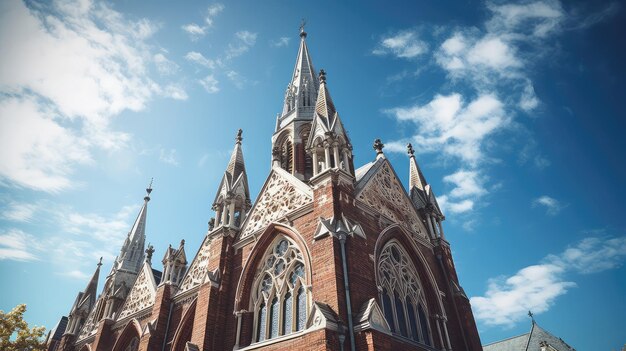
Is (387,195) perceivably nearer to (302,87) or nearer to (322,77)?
(322,77)

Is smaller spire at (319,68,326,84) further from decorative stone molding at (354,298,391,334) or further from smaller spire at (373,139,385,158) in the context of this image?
decorative stone molding at (354,298,391,334)

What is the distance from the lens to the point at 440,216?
18281 mm

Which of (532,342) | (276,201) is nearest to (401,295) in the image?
(276,201)

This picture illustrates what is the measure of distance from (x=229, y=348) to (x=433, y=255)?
9219 mm

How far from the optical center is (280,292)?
13.2m

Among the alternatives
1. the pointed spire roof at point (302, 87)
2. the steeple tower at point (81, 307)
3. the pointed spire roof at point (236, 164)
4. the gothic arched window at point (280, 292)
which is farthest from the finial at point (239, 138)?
the steeple tower at point (81, 307)

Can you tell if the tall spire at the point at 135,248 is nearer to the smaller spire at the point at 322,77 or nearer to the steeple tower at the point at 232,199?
the steeple tower at the point at 232,199

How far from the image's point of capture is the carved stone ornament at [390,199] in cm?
1479

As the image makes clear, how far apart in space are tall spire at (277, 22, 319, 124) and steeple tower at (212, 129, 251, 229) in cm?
649

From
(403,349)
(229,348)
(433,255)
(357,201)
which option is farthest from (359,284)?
(433,255)

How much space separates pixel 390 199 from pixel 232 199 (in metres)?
7.18

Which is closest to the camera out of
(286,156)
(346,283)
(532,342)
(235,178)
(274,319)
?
(346,283)

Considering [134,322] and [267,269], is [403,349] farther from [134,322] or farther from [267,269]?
[134,322]

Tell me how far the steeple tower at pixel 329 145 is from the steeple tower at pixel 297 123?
4.90 meters
